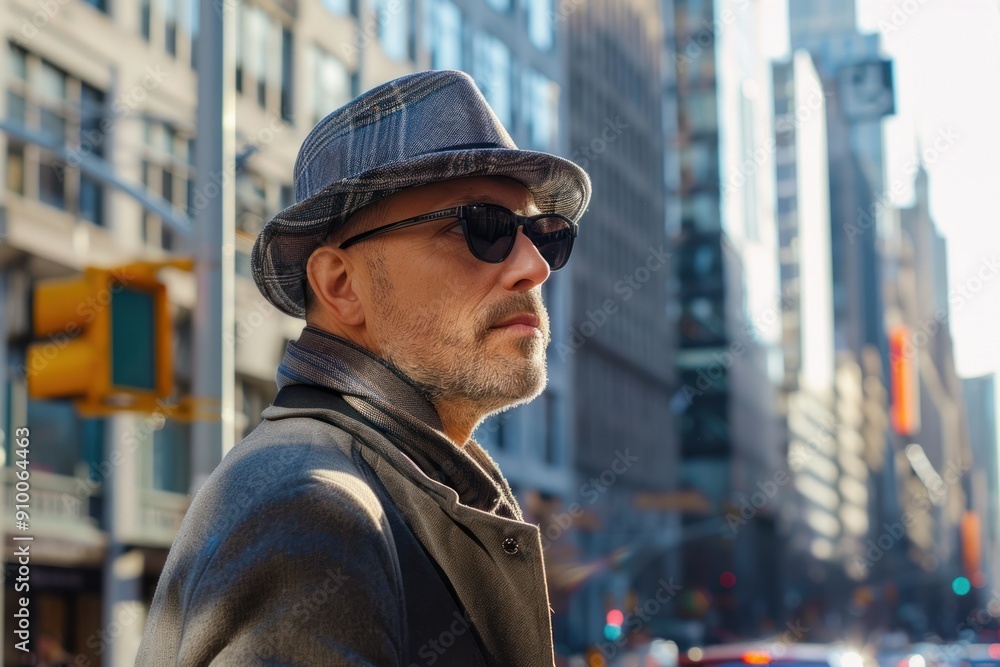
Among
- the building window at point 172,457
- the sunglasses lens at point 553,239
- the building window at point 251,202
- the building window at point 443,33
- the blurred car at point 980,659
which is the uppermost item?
the building window at point 443,33

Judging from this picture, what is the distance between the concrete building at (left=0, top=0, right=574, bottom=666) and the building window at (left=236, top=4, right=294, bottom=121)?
1.7 inches

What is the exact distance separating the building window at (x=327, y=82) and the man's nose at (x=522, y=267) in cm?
2776

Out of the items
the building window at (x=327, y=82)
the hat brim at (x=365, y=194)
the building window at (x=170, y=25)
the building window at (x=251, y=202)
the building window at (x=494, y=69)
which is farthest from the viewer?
the building window at (x=494, y=69)

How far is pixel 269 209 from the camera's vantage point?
25125 millimetres

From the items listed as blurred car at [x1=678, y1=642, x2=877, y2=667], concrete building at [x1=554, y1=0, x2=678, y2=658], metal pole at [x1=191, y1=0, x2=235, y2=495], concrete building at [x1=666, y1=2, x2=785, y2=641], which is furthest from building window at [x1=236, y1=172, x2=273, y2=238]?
concrete building at [x1=666, y1=2, x2=785, y2=641]

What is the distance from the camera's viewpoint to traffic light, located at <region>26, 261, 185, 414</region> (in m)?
8.52

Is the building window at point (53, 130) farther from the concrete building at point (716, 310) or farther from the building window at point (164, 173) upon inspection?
the concrete building at point (716, 310)

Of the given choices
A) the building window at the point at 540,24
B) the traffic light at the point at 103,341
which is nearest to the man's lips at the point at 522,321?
the traffic light at the point at 103,341

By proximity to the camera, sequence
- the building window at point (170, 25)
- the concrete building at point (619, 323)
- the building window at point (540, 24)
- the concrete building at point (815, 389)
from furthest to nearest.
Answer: the concrete building at point (815, 389) → the concrete building at point (619, 323) → the building window at point (540, 24) → the building window at point (170, 25)

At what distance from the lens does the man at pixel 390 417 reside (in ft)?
5.49

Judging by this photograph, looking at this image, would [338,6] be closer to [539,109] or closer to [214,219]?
[539,109]

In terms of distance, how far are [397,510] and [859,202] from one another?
17822 cm

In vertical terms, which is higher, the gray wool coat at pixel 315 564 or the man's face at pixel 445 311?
the man's face at pixel 445 311

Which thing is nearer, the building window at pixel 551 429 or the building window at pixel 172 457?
the building window at pixel 172 457
